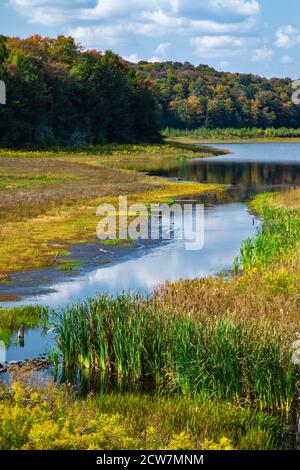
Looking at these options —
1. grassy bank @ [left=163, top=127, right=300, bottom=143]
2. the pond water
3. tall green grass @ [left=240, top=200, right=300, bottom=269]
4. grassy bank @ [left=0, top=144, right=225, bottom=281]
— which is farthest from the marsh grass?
grassy bank @ [left=163, top=127, right=300, bottom=143]

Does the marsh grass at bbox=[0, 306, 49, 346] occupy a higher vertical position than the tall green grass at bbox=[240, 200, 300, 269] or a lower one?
lower

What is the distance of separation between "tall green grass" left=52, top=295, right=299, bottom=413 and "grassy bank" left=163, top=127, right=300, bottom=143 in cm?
15997

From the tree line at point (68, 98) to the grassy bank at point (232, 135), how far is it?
3831 cm

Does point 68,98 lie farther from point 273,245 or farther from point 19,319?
point 19,319

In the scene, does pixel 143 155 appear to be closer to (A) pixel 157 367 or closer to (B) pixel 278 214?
(B) pixel 278 214

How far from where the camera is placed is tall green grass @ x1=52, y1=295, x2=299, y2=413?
13.7m

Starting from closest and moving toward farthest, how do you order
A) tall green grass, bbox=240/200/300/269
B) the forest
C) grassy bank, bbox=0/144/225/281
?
tall green grass, bbox=240/200/300/269 < grassy bank, bbox=0/144/225/281 < the forest

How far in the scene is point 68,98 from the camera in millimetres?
113938

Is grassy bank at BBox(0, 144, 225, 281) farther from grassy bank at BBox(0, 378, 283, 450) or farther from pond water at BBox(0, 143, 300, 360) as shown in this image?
grassy bank at BBox(0, 378, 283, 450)

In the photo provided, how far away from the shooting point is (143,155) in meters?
105

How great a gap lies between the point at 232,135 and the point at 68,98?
81933 millimetres

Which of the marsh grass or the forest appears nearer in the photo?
the marsh grass

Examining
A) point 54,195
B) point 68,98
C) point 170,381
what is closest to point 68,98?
point 68,98
